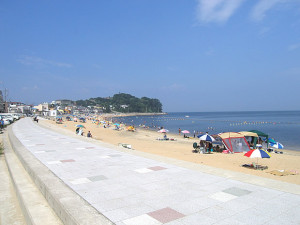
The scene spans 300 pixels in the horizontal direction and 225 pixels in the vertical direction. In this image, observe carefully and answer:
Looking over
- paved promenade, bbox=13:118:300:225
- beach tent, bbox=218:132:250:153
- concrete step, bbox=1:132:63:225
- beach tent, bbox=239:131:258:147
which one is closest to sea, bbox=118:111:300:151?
beach tent, bbox=239:131:258:147

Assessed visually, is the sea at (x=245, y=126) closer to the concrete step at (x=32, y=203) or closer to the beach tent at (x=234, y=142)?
the beach tent at (x=234, y=142)

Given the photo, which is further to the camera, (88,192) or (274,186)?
(274,186)

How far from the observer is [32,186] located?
488 cm

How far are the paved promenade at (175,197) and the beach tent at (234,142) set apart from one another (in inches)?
427

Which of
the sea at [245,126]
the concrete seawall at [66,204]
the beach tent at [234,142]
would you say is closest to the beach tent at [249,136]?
the beach tent at [234,142]

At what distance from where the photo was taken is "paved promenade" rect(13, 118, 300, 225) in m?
3.32

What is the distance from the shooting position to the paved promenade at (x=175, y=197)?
332 cm

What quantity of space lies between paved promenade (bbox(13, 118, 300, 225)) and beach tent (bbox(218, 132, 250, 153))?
10.8 meters

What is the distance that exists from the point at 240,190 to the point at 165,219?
6.81 feet

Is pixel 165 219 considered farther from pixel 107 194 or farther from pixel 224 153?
pixel 224 153

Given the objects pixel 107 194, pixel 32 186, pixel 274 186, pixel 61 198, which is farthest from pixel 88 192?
pixel 274 186

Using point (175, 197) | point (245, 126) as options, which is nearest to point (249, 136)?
point (175, 197)

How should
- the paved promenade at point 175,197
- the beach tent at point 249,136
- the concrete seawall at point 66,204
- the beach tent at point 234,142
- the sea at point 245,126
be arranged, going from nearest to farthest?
1. the concrete seawall at point 66,204
2. the paved promenade at point 175,197
3. the beach tent at point 234,142
4. the beach tent at point 249,136
5. the sea at point 245,126

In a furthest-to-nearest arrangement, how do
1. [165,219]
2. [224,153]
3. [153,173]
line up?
[224,153], [153,173], [165,219]
